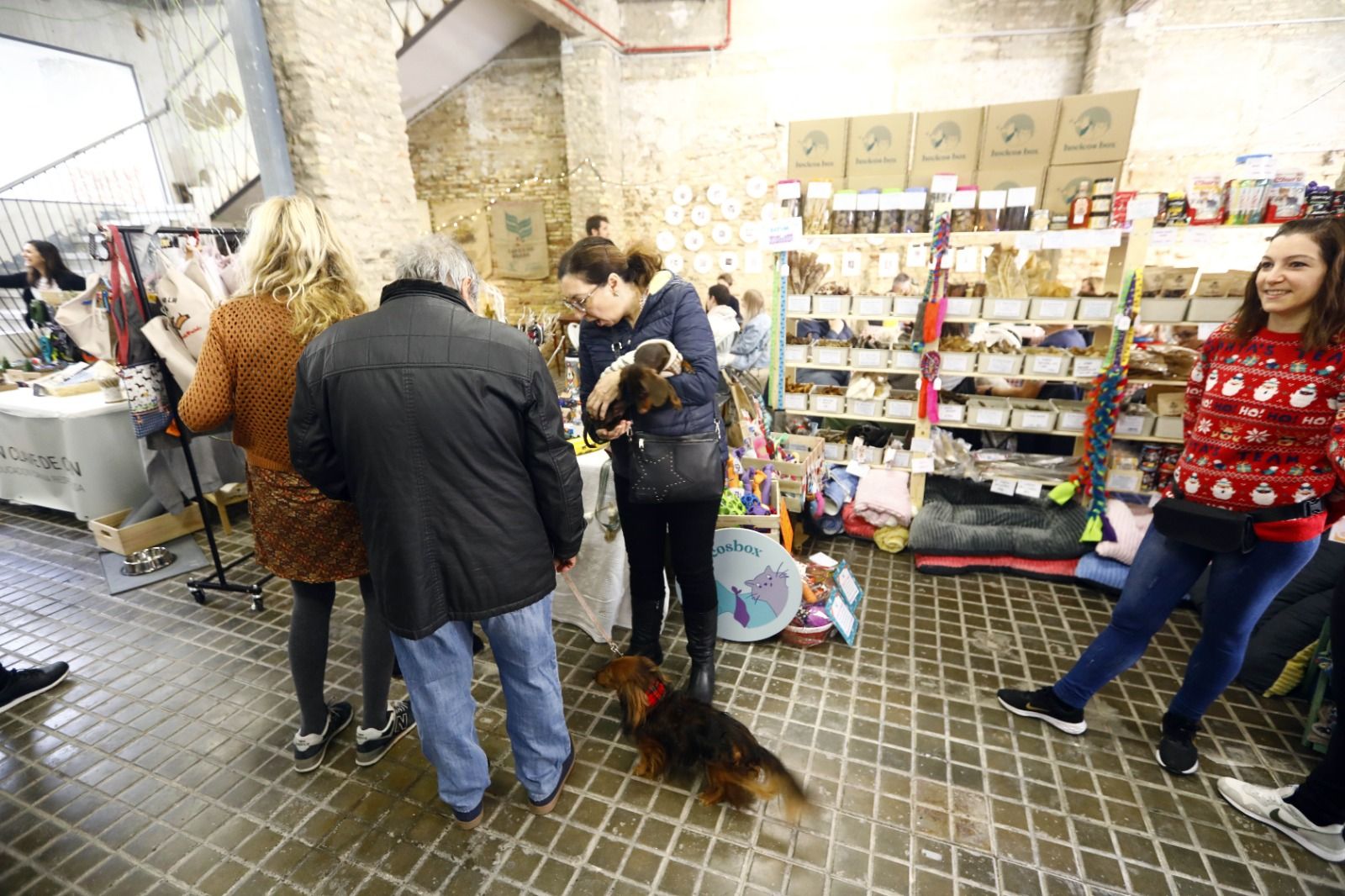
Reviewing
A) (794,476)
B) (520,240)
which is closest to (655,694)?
(794,476)

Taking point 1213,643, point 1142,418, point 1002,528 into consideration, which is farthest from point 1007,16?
point 1213,643

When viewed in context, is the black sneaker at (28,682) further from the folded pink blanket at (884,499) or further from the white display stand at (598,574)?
the folded pink blanket at (884,499)

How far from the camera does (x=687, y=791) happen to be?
1.97 metres

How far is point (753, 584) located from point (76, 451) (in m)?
4.11

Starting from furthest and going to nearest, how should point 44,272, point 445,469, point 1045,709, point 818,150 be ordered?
point 44,272
point 818,150
point 1045,709
point 445,469

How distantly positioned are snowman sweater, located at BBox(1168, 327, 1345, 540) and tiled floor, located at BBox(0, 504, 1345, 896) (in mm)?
956

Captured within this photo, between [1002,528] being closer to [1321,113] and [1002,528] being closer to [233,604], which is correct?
[233,604]

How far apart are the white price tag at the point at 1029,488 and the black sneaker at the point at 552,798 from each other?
9.17ft

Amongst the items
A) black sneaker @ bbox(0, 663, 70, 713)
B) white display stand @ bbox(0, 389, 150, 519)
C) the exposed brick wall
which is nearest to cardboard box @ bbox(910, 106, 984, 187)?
black sneaker @ bbox(0, 663, 70, 713)

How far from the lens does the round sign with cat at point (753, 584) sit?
2533 mm

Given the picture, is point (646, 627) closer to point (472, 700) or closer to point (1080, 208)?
point (472, 700)

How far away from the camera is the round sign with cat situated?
8.31ft

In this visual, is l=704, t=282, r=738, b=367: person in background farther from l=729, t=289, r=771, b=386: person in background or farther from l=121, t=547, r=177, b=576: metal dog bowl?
l=121, t=547, r=177, b=576: metal dog bowl

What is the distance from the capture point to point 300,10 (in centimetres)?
348
